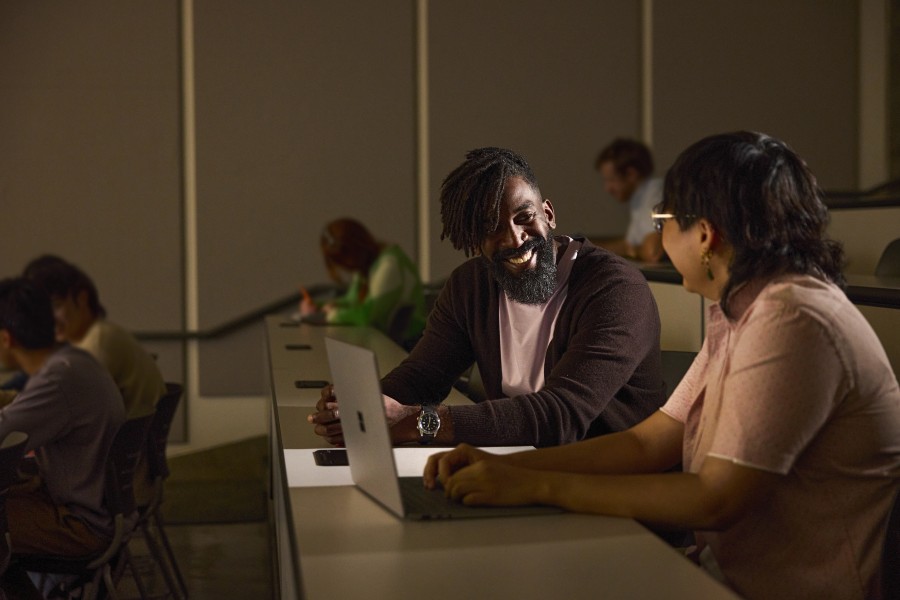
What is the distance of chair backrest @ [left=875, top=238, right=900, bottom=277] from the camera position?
352cm

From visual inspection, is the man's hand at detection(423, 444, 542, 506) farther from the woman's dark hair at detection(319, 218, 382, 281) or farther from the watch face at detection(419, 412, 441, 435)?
the woman's dark hair at detection(319, 218, 382, 281)

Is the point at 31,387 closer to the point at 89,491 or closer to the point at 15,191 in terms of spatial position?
the point at 89,491

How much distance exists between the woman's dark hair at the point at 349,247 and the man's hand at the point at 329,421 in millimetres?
3421

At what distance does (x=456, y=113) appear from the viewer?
7.06 m

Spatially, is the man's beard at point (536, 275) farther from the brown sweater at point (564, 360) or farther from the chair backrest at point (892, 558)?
the chair backrest at point (892, 558)

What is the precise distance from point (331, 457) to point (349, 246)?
141 inches

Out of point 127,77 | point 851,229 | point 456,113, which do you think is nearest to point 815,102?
point 456,113

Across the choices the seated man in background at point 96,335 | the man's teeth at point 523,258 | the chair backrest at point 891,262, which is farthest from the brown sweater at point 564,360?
the seated man in background at point 96,335

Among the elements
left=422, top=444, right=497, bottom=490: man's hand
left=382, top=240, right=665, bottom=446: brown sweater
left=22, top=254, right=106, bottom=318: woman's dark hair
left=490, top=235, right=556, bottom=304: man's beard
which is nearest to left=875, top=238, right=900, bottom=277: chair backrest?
left=382, top=240, right=665, bottom=446: brown sweater

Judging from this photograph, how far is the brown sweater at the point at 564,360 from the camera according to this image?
207 centimetres

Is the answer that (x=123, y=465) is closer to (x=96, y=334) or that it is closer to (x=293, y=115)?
(x=96, y=334)

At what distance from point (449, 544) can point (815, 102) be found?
6531mm

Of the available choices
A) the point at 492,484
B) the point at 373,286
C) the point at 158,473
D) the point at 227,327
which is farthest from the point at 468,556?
the point at 227,327

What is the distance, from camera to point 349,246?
18.1 ft
